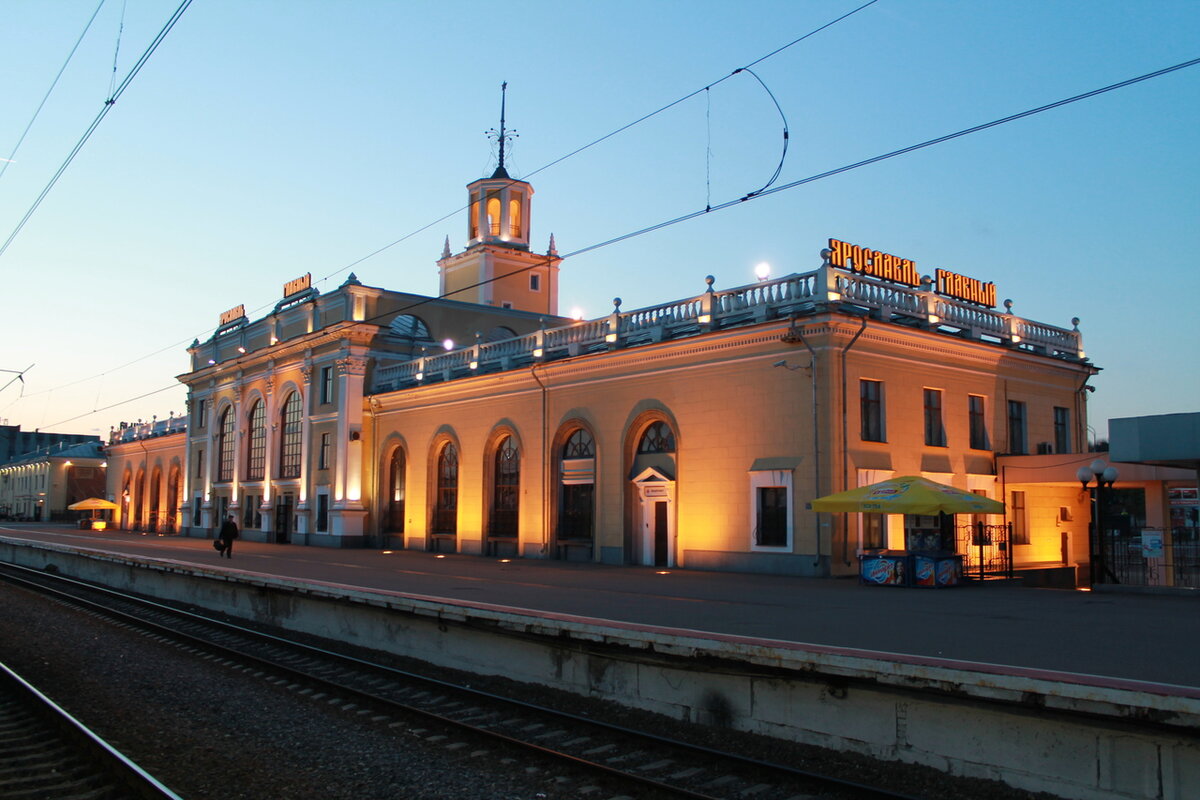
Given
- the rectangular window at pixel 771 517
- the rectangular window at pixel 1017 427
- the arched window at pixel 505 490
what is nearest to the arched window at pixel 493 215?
the arched window at pixel 505 490

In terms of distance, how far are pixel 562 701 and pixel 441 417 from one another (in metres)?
25.4

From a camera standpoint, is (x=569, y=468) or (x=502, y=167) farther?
(x=502, y=167)

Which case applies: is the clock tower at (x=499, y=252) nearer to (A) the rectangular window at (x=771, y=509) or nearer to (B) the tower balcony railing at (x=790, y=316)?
(B) the tower balcony railing at (x=790, y=316)

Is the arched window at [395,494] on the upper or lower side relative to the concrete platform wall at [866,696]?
upper

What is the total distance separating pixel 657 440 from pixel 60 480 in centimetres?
9432

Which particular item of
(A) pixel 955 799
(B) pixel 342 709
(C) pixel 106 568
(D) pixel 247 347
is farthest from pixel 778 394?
(D) pixel 247 347

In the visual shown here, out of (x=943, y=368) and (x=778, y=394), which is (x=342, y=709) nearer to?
(x=778, y=394)

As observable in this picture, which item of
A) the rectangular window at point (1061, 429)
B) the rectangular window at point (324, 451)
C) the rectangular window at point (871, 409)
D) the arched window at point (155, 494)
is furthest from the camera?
the arched window at point (155, 494)

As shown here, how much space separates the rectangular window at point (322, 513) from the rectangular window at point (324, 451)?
4.40 ft

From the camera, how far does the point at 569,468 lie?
30688 mm

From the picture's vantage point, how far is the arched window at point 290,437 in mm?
46750

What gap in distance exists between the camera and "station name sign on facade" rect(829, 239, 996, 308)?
81.9 feet

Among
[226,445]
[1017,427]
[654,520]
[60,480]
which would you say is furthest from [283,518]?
[60,480]

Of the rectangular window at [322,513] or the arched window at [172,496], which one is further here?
the arched window at [172,496]
